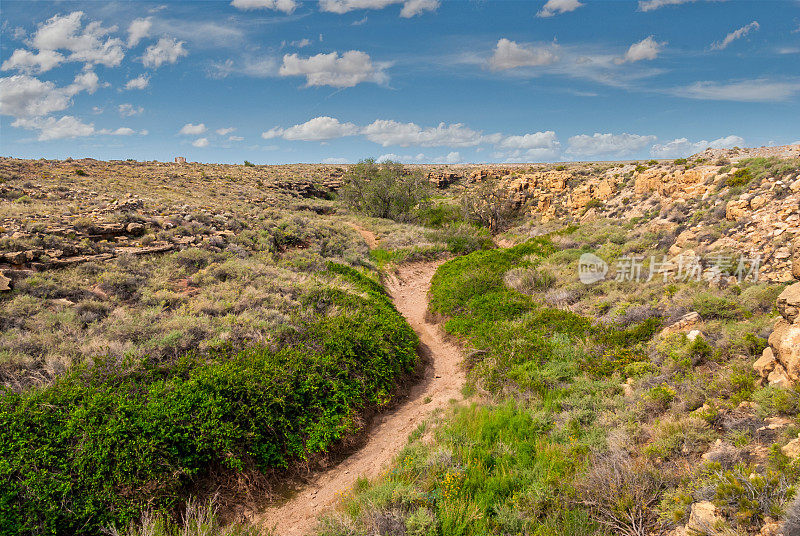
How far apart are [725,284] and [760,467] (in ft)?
22.3

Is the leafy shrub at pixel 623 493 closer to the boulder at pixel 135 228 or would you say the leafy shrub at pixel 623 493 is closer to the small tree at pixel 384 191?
the boulder at pixel 135 228

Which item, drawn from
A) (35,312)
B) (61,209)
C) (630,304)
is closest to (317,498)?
(35,312)

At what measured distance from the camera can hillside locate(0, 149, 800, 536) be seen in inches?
177

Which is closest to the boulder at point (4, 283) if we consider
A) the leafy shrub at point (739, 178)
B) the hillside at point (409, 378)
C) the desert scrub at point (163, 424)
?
the hillside at point (409, 378)

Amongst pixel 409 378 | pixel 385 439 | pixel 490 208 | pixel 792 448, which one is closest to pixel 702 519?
pixel 792 448

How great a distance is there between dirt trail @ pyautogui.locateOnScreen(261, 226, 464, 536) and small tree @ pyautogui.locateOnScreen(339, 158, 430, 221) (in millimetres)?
20289

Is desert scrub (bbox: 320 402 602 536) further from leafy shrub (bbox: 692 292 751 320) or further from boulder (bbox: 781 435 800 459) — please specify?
leafy shrub (bbox: 692 292 751 320)

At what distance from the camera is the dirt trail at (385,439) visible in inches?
223

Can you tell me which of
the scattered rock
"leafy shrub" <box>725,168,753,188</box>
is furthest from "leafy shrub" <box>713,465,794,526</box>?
"leafy shrub" <box>725,168,753,188</box>

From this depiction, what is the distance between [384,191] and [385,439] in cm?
2790

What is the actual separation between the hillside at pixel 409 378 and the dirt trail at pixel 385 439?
0.68ft

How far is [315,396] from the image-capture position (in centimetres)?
733

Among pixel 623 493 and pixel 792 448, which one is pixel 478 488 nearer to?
pixel 623 493

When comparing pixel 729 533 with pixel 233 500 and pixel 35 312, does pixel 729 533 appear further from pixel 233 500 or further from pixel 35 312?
pixel 35 312
